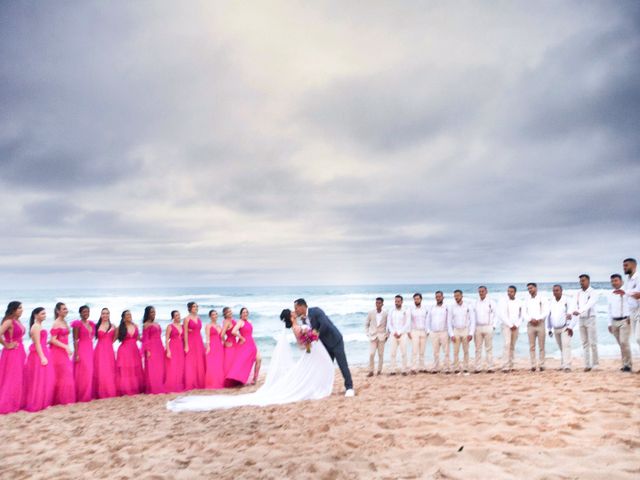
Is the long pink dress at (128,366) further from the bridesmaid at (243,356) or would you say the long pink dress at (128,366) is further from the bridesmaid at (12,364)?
the bridesmaid at (243,356)

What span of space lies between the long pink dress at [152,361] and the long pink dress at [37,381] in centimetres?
191

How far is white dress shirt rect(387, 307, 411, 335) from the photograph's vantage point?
11594 mm

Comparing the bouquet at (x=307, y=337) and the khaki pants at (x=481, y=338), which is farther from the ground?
the bouquet at (x=307, y=337)

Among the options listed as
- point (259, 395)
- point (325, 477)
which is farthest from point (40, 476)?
point (259, 395)

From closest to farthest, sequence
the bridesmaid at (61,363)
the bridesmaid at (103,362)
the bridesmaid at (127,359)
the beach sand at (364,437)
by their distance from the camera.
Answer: the beach sand at (364,437)
the bridesmaid at (61,363)
the bridesmaid at (103,362)
the bridesmaid at (127,359)

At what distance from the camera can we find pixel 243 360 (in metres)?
11.1

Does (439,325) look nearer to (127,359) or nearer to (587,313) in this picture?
(587,313)

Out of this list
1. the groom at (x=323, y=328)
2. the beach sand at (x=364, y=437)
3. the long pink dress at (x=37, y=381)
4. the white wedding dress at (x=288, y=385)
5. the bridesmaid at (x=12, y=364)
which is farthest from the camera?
the groom at (x=323, y=328)

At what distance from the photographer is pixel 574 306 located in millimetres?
10531

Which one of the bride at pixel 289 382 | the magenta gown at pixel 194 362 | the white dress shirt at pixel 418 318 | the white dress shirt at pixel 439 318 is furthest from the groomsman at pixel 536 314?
the magenta gown at pixel 194 362

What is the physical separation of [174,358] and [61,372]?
2295 millimetres

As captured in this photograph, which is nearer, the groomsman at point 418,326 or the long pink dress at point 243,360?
the long pink dress at point 243,360

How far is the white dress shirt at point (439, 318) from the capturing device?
37.4ft

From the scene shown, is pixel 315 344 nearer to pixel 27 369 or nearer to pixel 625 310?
pixel 27 369
